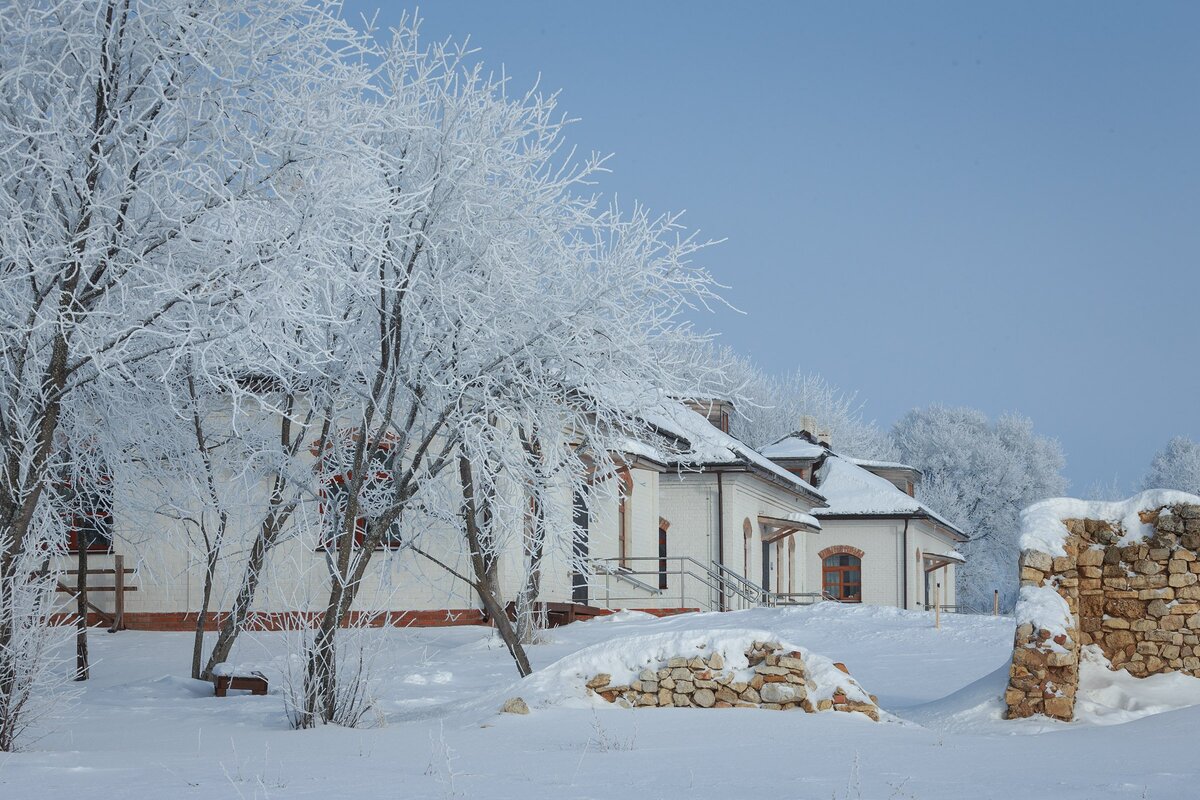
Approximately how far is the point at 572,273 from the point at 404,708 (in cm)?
483

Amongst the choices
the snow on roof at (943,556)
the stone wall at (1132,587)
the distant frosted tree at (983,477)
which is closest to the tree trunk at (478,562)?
the stone wall at (1132,587)

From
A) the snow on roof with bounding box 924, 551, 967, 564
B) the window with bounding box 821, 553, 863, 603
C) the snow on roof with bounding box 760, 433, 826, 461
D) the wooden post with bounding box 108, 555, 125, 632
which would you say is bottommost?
the wooden post with bounding box 108, 555, 125, 632

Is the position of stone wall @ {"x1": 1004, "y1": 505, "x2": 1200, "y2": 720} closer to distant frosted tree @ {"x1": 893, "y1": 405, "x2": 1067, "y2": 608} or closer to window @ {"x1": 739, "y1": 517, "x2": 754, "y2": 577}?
window @ {"x1": 739, "y1": 517, "x2": 754, "y2": 577}

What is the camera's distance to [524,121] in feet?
37.7

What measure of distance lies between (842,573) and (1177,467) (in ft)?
105

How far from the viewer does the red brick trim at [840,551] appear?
3888 cm

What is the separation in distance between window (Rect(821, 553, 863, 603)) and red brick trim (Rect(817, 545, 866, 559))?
12 cm

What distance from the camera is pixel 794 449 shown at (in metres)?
40.0

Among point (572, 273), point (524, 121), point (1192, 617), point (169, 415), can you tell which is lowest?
point (1192, 617)

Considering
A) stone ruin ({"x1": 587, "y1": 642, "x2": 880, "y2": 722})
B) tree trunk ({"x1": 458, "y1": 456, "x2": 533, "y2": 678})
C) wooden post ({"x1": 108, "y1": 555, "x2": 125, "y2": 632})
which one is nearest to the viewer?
stone ruin ({"x1": 587, "y1": 642, "x2": 880, "y2": 722})

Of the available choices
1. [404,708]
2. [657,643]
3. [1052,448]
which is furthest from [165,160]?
[1052,448]

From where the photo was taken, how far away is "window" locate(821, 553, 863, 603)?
38.8m

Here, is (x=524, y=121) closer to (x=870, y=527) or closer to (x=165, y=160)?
(x=165, y=160)

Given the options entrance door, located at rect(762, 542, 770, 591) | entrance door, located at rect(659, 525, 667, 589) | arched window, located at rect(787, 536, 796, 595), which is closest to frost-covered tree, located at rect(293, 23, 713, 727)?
entrance door, located at rect(659, 525, 667, 589)
